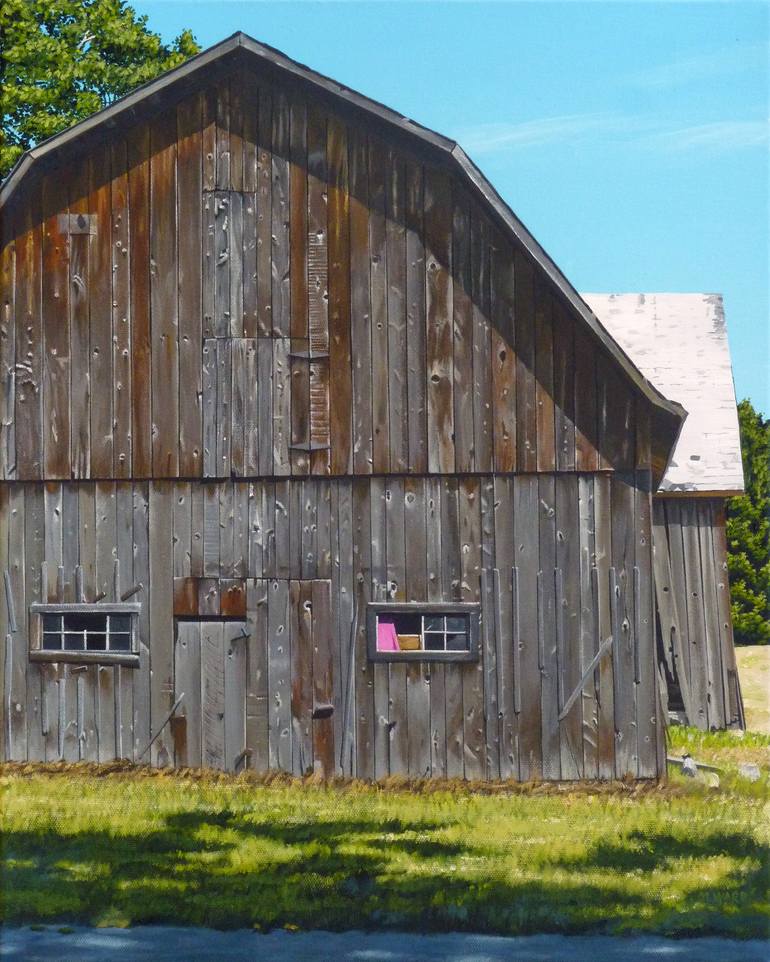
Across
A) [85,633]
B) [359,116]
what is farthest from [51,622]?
[359,116]

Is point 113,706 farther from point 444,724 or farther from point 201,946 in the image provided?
point 201,946

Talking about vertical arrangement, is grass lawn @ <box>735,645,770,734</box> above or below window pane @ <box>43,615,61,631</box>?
below

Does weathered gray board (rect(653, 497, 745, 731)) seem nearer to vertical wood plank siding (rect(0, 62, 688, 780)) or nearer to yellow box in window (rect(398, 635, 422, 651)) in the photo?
vertical wood plank siding (rect(0, 62, 688, 780))

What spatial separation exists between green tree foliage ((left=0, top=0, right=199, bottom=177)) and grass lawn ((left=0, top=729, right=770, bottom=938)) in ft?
54.1

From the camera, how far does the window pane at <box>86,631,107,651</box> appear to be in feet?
51.9

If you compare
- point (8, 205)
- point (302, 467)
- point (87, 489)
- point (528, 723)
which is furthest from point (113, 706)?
point (8, 205)

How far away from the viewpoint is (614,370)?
49.2 ft

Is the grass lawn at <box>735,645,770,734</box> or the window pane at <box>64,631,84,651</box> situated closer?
the window pane at <box>64,631,84,651</box>

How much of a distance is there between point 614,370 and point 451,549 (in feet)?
8.59

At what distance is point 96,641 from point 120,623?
1.17 ft

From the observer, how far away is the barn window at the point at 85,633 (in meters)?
15.7

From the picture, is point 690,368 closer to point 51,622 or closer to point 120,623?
point 120,623

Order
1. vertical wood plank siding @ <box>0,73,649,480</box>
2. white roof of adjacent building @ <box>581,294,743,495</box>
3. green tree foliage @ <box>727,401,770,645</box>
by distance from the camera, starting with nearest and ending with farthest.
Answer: vertical wood plank siding @ <box>0,73,649,480</box> → white roof of adjacent building @ <box>581,294,743,495</box> → green tree foliage @ <box>727,401,770,645</box>

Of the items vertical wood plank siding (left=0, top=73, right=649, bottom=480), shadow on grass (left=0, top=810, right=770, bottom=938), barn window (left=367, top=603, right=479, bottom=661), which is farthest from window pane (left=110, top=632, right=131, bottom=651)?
shadow on grass (left=0, top=810, right=770, bottom=938)
